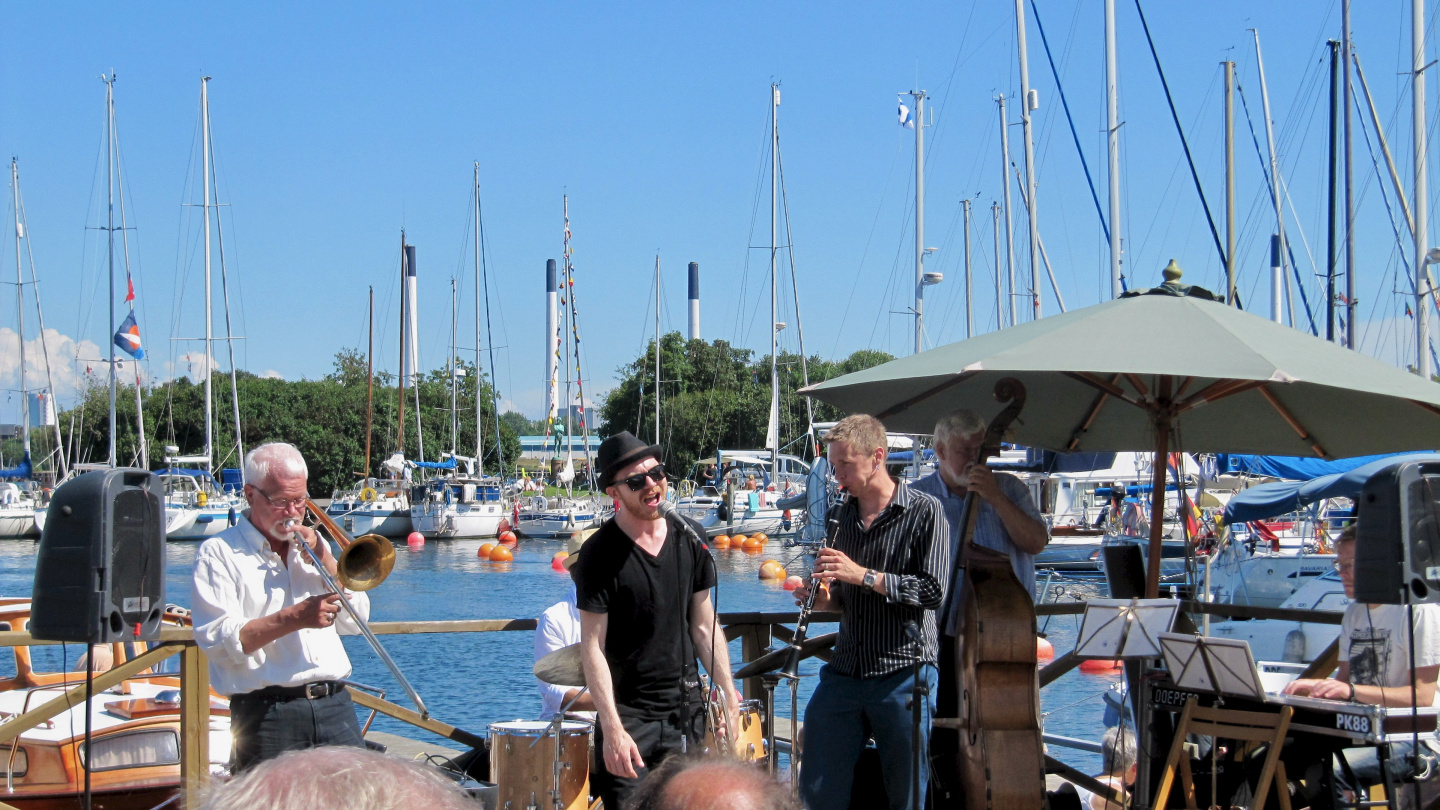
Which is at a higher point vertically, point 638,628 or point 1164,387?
point 1164,387

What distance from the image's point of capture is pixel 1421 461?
4.33m

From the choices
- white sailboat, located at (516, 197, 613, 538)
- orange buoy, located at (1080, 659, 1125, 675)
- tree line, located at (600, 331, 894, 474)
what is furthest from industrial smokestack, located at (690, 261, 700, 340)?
orange buoy, located at (1080, 659, 1125, 675)

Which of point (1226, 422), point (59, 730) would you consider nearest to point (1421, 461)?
point (1226, 422)

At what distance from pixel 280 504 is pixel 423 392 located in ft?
226

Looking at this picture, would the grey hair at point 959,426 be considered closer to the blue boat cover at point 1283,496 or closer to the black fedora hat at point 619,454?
the black fedora hat at point 619,454

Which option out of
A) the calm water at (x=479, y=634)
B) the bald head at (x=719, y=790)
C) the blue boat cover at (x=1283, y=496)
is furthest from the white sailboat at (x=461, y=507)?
the bald head at (x=719, y=790)

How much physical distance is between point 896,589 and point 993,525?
34.0 inches

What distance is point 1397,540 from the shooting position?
13.4 feet

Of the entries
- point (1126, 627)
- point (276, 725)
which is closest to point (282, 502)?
point (276, 725)

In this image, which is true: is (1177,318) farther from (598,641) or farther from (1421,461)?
(598,641)

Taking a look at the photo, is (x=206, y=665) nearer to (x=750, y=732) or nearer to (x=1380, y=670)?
(x=750, y=732)

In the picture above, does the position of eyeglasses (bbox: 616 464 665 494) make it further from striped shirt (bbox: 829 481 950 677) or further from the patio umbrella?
the patio umbrella

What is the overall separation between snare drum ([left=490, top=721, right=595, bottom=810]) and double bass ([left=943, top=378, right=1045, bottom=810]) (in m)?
1.39

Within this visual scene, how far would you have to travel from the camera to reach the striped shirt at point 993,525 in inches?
181
